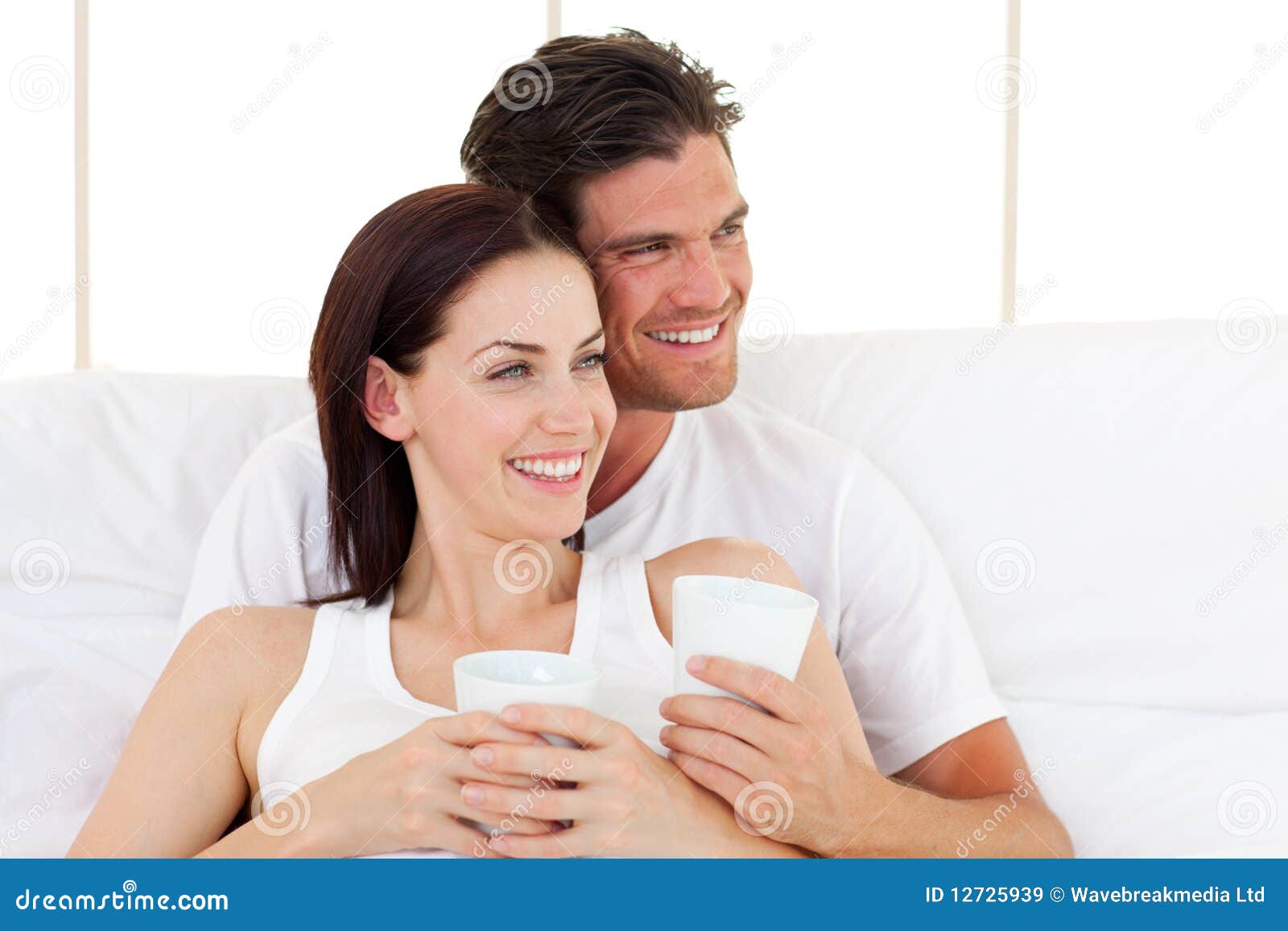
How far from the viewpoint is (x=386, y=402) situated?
1.56 metres

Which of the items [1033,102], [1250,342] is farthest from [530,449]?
[1033,102]

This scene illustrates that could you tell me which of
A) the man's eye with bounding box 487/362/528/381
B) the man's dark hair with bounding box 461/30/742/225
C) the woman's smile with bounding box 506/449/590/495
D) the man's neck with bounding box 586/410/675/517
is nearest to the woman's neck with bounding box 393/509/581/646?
the woman's smile with bounding box 506/449/590/495

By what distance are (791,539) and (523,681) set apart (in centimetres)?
72

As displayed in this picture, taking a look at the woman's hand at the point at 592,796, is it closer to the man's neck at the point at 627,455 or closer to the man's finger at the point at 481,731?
the man's finger at the point at 481,731

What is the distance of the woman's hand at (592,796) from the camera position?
1.07 metres

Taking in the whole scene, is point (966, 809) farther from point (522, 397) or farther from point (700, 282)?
point (700, 282)

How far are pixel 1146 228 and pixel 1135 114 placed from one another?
1.47ft

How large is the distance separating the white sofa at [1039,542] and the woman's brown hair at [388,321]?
51 centimetres

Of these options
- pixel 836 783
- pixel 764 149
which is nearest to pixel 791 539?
pixel 836 783

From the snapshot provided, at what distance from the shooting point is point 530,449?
1442 millimetres

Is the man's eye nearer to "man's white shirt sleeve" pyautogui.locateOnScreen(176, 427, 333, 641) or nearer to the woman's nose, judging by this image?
the woman's nose

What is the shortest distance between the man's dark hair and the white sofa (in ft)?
1.66

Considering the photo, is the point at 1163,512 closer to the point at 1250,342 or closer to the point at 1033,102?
the point at 1250,342

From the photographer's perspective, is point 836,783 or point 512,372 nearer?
point 836,783
